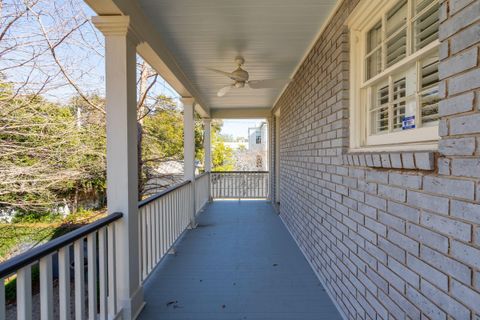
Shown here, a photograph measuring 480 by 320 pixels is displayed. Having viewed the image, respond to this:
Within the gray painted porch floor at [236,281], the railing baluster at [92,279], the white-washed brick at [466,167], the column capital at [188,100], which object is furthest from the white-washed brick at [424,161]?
the column capital at [188,100]

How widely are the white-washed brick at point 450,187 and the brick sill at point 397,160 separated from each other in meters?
0.06

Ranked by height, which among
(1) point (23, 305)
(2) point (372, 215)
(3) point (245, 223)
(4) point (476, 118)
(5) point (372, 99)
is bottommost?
(3) point (245, 223)

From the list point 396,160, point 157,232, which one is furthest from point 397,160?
point 157,232

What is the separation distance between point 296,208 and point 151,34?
290cm

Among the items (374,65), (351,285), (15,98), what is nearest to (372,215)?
(351,285)

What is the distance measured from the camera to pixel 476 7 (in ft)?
3.19

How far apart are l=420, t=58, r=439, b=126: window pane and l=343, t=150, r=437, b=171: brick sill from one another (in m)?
0.20

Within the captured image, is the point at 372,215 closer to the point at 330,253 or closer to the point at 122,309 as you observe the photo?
the point at 330,253

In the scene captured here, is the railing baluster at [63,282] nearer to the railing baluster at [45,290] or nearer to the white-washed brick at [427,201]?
the railing baluster at [45,290]

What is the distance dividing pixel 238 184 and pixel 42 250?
6.77 meters

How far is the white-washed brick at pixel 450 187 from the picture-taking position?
1001 mm

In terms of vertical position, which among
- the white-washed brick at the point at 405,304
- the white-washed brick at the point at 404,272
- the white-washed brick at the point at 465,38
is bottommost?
the white-washed brick at the point at 405,304

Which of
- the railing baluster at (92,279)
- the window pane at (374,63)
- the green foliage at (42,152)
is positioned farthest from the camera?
the green foliage at (42,152)

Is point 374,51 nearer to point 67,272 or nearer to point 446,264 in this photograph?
point 446,264
